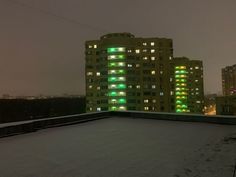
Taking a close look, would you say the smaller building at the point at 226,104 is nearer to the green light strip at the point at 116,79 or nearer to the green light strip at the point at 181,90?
the green light strip at the point at 116,79

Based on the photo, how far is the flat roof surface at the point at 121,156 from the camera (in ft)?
11.8

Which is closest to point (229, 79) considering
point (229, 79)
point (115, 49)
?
point (229, 79)

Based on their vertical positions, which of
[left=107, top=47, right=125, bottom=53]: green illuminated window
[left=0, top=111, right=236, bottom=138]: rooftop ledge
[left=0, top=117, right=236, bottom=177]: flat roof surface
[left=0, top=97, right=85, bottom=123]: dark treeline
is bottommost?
[left=0, top=97, right=85, bottom=123]: dark treeline

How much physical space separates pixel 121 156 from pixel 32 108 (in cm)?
7435

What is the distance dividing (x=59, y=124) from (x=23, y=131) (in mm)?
1905

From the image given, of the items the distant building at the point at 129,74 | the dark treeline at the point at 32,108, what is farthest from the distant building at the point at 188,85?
the dark treeline at the point at 32,108

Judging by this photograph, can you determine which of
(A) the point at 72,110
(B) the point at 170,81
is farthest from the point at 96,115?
(A) the point at 72,110

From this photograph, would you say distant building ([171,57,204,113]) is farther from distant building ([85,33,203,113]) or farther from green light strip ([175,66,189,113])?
distant building ([85,33,203,113])

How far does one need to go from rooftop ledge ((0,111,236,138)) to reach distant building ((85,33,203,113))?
222 feet

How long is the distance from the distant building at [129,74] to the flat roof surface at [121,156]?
73.7m

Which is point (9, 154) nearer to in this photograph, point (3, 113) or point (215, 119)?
point (215, 119)

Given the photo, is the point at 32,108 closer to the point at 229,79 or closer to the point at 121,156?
the point at 121,156

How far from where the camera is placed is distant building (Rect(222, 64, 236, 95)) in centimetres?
13955

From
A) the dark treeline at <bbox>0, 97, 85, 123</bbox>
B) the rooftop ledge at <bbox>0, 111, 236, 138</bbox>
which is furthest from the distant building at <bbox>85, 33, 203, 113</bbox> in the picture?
the rooftop ledge at <bbox>0, 111, 236, 138</bbox>
